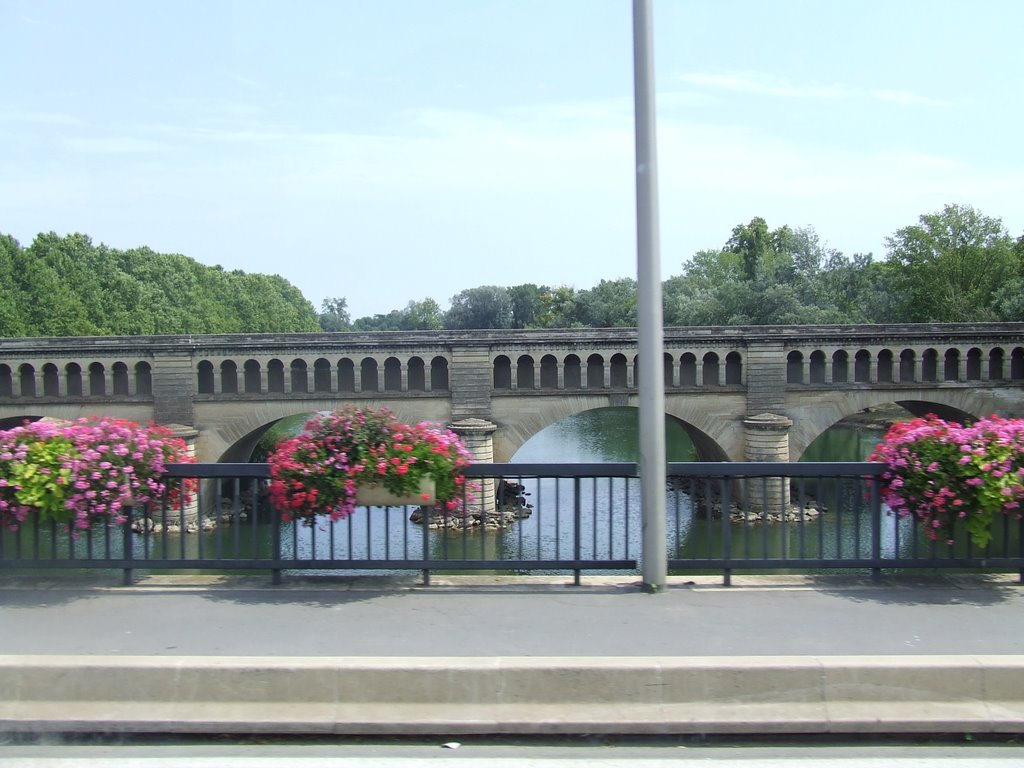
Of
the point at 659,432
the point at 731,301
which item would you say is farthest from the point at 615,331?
the point at 659,432

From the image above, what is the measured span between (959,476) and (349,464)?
15.4 feet

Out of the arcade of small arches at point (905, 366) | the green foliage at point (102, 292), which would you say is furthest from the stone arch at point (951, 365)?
the green foliage at point (102, 292)

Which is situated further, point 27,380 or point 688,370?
point 688,370

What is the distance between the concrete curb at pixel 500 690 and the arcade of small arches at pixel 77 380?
31.1m

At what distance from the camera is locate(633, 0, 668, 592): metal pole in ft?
22.9

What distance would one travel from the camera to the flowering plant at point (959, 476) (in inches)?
277

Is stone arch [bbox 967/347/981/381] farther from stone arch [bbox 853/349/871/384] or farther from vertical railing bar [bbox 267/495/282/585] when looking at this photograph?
vertical railing bar [bbox 267/495/282/585]

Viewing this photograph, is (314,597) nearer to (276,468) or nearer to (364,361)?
(276,468)

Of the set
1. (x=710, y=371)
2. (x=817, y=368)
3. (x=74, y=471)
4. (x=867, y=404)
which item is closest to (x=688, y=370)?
(x=710, y=371)

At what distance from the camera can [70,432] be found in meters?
7.23

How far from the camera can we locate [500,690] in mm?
5129

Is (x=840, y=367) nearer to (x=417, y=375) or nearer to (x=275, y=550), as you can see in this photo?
(x=417, y=375)

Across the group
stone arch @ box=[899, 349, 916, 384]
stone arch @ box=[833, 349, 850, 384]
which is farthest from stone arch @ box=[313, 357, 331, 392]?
stone arch @ box=[899, 349, 916, 384]

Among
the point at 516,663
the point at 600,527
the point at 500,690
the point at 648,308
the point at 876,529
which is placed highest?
the point at 648,308
